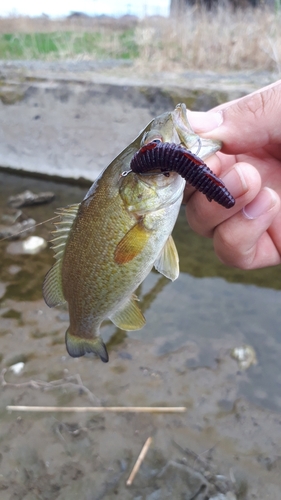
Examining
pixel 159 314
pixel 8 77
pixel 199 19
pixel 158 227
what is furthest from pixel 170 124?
pixel 199 19

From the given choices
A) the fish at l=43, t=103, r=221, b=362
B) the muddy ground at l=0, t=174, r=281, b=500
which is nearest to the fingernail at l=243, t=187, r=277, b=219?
the fish at l=43, t=103, r=221, b=362

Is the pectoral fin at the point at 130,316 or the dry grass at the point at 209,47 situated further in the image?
the dry grass at the point at 209,47

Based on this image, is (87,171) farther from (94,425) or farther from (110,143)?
(94,425)

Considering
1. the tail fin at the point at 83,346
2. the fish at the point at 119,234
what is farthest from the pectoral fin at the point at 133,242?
the tail fin at the point at 83,346

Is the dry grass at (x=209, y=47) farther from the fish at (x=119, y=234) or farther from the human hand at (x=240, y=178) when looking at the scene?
the fish at (x=119, y=234)

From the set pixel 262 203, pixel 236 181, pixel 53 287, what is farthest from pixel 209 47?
pixel 53 287

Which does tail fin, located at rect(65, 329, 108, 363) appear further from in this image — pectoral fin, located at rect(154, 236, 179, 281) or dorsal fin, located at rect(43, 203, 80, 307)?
pectoral fin, located at rect(154, 236, 179, 281)
